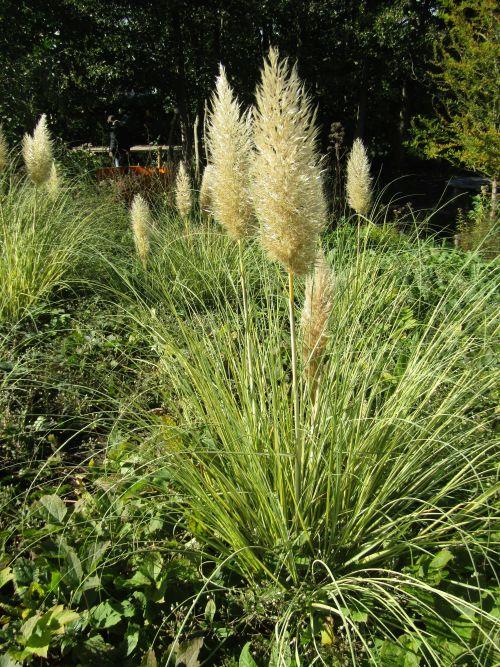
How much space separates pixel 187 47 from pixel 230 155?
14.6m

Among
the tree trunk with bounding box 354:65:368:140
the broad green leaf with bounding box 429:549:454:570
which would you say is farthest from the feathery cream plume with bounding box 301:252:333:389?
the tree trunk with bounding box 354:65:368:140

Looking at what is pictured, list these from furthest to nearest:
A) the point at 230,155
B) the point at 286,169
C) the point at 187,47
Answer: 1. the point at 187,47
2. the point at 230,155
3. the point at 286,169

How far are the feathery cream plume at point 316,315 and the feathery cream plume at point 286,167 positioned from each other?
24 centimetres

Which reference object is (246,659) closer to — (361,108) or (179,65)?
(179,65)

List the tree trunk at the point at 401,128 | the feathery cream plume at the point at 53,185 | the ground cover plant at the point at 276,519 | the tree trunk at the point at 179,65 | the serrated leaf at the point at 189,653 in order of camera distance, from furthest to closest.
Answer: the tree trunk at the point at 401,128
the tree trunk at the point at 179,65
the feathery cream plume at the point at 53,185
the ground cover plant at the point at 276,519
the serrated leaf at the point at 189,653

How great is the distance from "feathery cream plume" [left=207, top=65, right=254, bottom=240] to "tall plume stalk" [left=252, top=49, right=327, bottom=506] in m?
0.40

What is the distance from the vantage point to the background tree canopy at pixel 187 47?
13.3 meters

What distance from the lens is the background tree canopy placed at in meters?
13.3

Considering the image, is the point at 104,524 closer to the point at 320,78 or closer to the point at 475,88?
the point at 475,88

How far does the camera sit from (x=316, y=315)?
2.12 metres

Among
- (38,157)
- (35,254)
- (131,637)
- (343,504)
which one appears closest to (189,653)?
(131,637)

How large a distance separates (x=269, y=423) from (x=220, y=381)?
0.90 feet

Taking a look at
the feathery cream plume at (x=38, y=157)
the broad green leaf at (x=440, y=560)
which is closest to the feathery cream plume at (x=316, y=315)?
the broad green leaf at (x=440, y=560)

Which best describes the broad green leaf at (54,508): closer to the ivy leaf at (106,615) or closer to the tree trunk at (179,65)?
the ivy leaf at (106,615)
